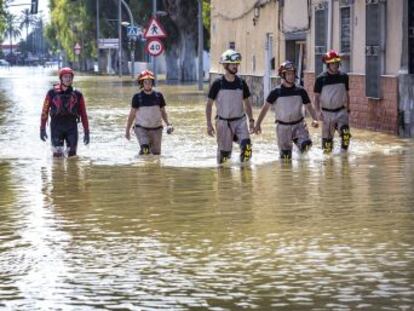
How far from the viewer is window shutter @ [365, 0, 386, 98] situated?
26.3 metres

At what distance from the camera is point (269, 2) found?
3897 cm

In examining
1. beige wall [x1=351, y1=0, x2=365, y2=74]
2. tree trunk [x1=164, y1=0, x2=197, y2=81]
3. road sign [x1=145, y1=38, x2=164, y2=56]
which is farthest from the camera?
tree trunk [x1=164, y1=0, x2=197, y2=81]

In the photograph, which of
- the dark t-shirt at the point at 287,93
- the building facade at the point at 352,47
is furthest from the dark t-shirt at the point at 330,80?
the building facade at the point at 352,47

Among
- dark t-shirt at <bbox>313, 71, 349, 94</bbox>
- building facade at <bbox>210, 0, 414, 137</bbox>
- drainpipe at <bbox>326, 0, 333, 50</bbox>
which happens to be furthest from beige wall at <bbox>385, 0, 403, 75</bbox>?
dark t-shirt at <bbox>313, 71, 349, 94</bbox>

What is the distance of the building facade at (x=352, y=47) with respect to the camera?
25163 millimetres

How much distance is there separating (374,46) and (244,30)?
1684cm

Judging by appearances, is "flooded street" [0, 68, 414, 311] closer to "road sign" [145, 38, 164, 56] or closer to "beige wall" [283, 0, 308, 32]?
"beige wall" [283, 0, 308, 32]

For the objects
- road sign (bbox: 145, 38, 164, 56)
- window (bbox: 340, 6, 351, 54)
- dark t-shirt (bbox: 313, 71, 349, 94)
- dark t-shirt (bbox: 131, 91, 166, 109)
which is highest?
window (bbox: 340, 6, 351, 54)

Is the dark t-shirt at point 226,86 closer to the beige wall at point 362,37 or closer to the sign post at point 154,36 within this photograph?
the beige wall at point 362,37

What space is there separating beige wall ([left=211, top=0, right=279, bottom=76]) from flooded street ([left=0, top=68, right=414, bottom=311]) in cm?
1840

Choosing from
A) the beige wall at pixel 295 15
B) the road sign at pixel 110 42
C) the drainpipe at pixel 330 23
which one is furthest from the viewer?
the road sign at pixel 110 42

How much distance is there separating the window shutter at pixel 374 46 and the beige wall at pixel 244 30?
10.8 m

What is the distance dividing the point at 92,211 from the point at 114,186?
2531 mm

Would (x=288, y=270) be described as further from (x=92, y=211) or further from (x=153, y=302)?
(x=92, y=211)
